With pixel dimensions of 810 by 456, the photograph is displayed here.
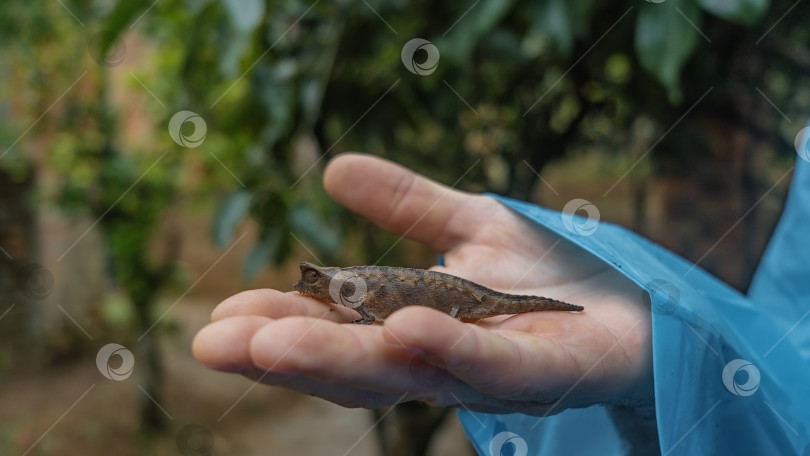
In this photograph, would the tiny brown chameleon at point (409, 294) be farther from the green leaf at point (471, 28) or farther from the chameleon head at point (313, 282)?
the green leaf at point (471, 28)

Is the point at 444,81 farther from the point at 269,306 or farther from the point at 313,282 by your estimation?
the point at 269,306

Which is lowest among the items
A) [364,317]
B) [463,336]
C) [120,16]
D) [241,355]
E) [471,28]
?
[241,355]

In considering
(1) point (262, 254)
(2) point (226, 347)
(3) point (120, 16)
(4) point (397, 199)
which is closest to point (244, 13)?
(3) point (120, 16)

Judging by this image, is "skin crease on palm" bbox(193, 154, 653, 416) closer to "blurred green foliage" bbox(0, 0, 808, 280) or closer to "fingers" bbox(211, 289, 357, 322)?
"fingers" bbox(211, 289, 357, 322)

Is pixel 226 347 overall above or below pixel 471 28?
below

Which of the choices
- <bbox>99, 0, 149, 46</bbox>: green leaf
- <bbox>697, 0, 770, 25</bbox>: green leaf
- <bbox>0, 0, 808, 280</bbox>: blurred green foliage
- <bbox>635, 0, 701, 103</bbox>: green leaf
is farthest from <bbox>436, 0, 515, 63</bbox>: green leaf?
<bbox>99, 0, 149, 46</bbox>: green leaf

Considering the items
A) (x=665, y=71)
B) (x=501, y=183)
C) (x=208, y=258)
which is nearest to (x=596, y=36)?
(x=665, y=71)

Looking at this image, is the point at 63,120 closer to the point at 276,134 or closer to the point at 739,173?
the point at 276,134
